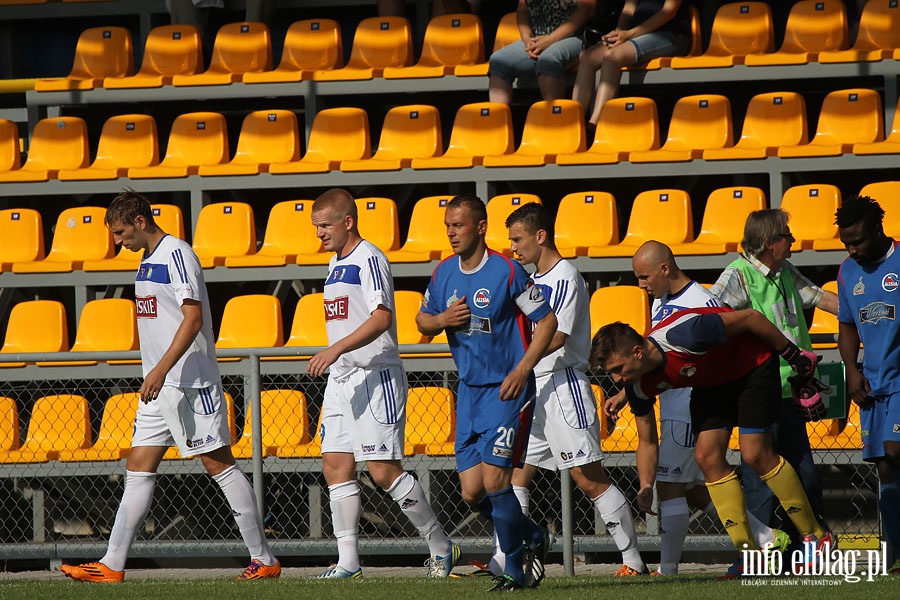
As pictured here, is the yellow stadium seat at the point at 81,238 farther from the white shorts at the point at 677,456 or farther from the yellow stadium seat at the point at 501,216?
the white shorts at the point at 677,456

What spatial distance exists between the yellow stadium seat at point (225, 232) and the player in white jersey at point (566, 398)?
13.6ft

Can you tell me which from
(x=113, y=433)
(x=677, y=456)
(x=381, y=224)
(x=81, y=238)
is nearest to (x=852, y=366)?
(x=677, y=456)

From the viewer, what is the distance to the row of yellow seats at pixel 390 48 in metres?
11.1

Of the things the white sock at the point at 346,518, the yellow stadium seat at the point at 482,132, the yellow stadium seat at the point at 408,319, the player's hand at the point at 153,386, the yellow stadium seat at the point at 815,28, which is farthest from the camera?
the yellow stadium seat at the point at 815,28

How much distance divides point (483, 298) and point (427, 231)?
4.46m

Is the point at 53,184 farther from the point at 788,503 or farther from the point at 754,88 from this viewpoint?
the point at 788,503

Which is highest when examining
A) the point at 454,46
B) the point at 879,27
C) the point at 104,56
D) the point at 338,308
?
the point at 104,56

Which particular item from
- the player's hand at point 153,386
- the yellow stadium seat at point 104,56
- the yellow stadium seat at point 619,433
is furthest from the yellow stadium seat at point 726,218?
the yellow stadium seat at point 104,56

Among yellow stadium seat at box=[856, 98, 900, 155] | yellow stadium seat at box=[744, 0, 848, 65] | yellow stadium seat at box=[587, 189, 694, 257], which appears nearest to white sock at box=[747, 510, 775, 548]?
yellow stadium seat at box=[587, 189, 694, 257]

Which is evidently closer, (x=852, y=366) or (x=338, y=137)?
(x=852, y=366)

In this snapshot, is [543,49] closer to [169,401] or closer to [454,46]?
[454,46]

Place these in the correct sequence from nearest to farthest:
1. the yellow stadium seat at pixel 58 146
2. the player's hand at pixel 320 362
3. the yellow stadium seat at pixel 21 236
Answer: the player's hand at pixel 320 362, the yellow stadium seat at pixel 21 236, the yellow stadium seat at pixel 58 146

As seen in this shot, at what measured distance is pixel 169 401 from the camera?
6879mm

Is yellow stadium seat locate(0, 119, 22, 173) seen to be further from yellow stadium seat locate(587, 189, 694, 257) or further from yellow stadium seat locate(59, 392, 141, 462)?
yellow stadium seat locate(587, 189, 694, 257)
